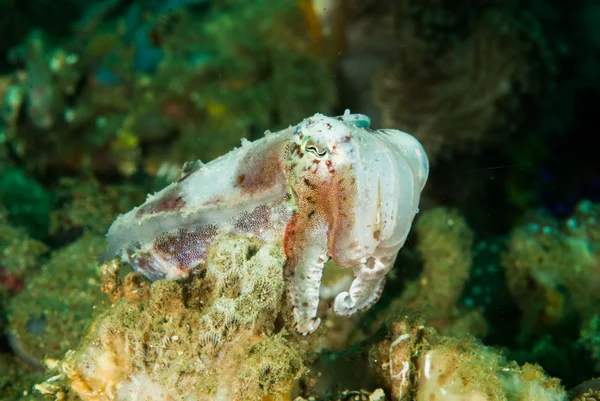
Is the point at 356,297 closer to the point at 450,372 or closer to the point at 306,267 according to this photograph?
the point at 306,267

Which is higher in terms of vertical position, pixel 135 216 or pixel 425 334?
pixel 135 216

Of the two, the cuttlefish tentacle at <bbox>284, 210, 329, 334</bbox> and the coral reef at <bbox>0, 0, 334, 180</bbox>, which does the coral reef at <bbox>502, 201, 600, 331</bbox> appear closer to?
the cuttlefish tentacle at <bbox>284, 210, 329, 334</bbox>

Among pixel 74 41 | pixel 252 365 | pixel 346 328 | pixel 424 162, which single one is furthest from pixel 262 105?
pixel 252 365

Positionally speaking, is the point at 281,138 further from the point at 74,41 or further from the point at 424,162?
the point at 74,41

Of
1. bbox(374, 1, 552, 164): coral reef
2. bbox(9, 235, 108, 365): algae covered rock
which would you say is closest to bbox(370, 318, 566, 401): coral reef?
bbox(9, 235, 108, 365): algae covered rock

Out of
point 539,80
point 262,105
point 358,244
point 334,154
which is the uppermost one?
point 334,154

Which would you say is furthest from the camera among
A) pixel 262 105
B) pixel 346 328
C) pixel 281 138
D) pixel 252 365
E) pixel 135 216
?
pixel 262 105

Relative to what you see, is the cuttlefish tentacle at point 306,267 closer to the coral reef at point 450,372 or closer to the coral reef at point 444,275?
the coral reef at point 450,372
